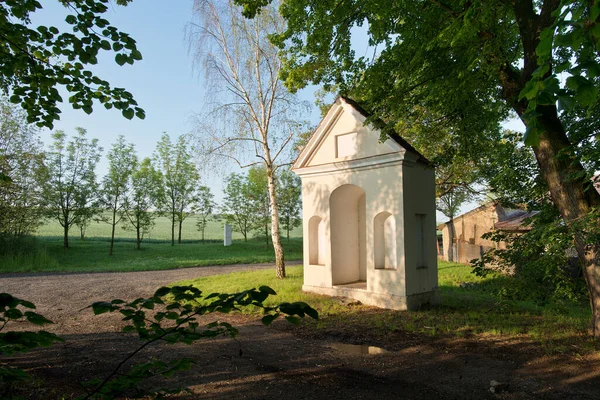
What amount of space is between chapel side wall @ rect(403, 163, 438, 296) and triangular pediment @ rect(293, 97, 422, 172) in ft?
2.39

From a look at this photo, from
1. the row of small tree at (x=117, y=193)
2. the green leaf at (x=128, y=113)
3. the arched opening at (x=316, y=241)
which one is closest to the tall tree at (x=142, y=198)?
the row of small tree at (x=117, y=193)

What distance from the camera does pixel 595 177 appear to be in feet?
20.2

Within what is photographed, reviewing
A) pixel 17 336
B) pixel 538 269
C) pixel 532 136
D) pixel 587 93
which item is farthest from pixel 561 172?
pixel 17 336

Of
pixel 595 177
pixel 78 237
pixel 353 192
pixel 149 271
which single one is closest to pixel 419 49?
pixel 595 177

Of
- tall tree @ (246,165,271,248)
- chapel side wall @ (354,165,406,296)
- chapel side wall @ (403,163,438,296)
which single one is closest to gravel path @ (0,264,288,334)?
chapel side wall @ (354,165,406,296)

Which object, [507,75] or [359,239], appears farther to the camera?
[359,239]

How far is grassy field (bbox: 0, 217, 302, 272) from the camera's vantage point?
21.2m

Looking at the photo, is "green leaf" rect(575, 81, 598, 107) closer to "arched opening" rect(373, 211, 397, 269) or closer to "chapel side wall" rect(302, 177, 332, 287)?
"arched opening" rect(373, 211, 397, 269)

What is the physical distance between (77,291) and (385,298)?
35.8ft

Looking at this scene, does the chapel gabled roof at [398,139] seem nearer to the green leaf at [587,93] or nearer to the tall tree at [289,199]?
the green leaf at [587,93]

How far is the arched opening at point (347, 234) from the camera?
1209 centimetres

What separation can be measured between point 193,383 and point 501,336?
6.10 m

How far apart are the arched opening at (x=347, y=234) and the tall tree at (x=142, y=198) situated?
2332 centimetres

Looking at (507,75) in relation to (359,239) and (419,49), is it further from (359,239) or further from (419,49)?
(359,239)
